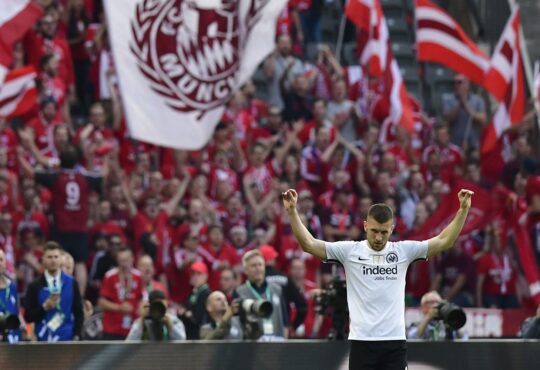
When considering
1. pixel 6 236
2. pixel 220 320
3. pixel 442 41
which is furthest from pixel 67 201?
pixel 442 41

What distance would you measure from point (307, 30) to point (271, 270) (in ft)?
28.3

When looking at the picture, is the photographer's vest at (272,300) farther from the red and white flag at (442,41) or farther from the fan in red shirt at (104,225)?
the red and white flag at (442,41)

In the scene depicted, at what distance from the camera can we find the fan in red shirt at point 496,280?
19.2m

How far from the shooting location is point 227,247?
1795cm

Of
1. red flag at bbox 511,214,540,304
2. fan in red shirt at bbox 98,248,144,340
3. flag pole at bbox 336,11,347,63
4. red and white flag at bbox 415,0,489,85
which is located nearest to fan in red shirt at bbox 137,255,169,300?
fan in red shirt at bbox 98,248,144,340

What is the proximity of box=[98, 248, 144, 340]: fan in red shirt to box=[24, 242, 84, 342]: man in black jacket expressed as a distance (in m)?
2.07

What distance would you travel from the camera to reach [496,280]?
758 inches

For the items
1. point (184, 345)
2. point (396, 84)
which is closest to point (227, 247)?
point (396, 84)

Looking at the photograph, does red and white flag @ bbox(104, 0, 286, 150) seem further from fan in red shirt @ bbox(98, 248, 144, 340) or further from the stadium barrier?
the stadium barrier

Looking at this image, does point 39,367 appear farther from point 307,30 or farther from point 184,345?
point 307,30

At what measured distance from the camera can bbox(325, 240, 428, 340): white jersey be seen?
10.8 metres

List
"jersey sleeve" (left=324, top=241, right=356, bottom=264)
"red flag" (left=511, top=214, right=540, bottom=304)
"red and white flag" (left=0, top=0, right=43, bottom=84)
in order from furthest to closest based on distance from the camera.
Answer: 1. "red flag" (left=511, top=214, right=540, bottom=304)
2. "red and white flag" (left=0, top=0, right=43, bottom=84)
3. "jersey sleeve" (left=324, top=241, right=356, bottom=264)

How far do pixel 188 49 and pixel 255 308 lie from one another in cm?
489

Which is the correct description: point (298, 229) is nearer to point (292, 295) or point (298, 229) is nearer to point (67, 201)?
point (292, 295)
